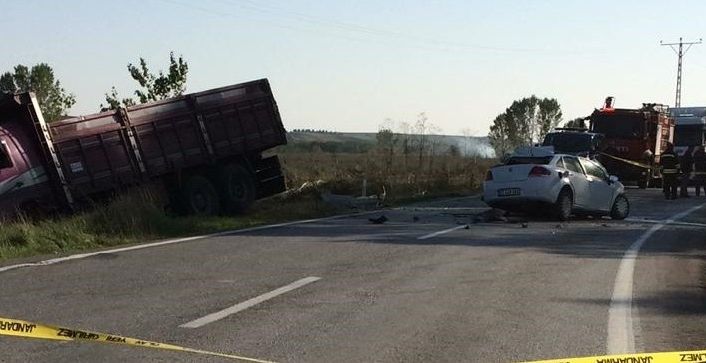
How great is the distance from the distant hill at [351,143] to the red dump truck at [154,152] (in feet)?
7.72

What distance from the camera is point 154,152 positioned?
1933cm

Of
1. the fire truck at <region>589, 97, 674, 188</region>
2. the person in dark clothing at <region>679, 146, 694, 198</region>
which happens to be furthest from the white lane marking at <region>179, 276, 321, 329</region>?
the fire truck at <region>589, 97, 674, 188</region>

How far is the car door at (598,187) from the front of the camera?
18.8 metres

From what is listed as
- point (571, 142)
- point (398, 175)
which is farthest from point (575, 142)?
point (398, 175)

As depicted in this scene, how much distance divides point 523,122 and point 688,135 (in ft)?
144

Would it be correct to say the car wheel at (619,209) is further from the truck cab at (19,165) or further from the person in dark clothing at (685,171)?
the truck cab at (19,165)

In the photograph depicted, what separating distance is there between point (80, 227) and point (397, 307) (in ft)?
27.5

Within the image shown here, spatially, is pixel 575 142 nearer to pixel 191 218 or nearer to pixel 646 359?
pixel 191 218

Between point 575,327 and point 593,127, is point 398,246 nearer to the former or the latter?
point 575,327

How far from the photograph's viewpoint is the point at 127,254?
1226 centimetres

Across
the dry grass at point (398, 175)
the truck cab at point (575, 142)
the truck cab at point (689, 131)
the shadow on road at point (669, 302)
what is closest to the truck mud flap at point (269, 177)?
the dry grass at point (398, 175)

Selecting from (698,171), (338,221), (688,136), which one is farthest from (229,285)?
(688,136)

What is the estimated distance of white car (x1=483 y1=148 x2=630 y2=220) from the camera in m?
17.9

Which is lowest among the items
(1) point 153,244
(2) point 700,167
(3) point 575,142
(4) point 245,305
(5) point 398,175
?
(2) point 700,167
